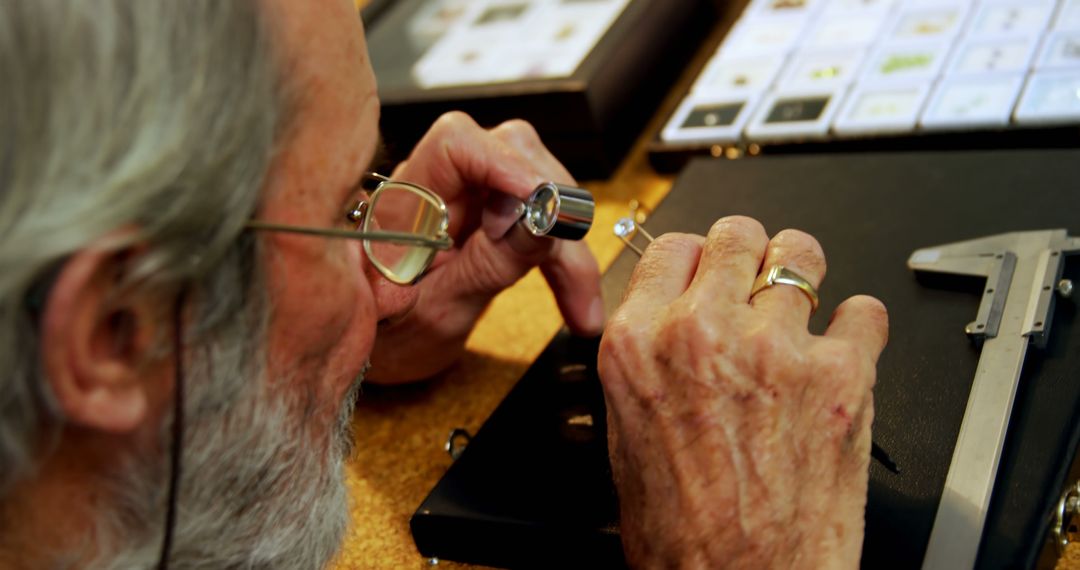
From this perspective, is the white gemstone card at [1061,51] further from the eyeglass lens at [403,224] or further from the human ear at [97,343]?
the human ear at [97,343]

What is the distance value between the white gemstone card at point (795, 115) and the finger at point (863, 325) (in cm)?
44

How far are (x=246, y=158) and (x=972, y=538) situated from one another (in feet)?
1.50

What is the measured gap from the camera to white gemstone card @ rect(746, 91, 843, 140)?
1072 mm

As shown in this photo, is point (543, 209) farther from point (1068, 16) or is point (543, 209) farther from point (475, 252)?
point (1068, 16)

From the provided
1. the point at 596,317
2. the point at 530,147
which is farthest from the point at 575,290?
the point at 530,147

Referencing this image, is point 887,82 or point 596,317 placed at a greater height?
point 887,82

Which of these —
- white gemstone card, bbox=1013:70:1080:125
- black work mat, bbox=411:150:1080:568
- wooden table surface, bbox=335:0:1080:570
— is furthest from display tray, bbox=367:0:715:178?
white gemstone card, bbox=1013:70:1080:125

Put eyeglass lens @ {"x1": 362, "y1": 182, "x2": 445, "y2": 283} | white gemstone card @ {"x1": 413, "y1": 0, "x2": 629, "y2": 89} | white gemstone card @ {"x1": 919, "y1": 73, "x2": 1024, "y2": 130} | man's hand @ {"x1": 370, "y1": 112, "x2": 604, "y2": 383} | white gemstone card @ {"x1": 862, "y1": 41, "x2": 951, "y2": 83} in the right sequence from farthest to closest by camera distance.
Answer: white gemstone card @ {"x1": 413, "y1": 0, "x2": 629, "y2": 89}
white gemstone card @ {"x1": 862, "y1": 41, "x2": 951, "y2": 83}
white gemstone card @ {"x1": 919, "y1": 73, "x2": 1024, "y2": 130}
man's hand @ {"x1": 370, "y1": 112, "x2": 604, "y2": 383}
eyeglass lens @ {"x1": 362, "y1": 182, "x2": 445, "y2": 283}

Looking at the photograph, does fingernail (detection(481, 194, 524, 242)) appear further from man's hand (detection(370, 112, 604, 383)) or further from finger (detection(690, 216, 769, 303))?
finger (detection(690, 216, 769, 303))

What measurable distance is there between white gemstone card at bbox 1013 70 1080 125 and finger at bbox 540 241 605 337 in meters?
0.44

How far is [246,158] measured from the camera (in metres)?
0.53

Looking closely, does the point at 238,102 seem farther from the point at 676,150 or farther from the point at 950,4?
the point at 950,4

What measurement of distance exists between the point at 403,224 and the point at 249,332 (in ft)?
1.19

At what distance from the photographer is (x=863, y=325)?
0.64 m
